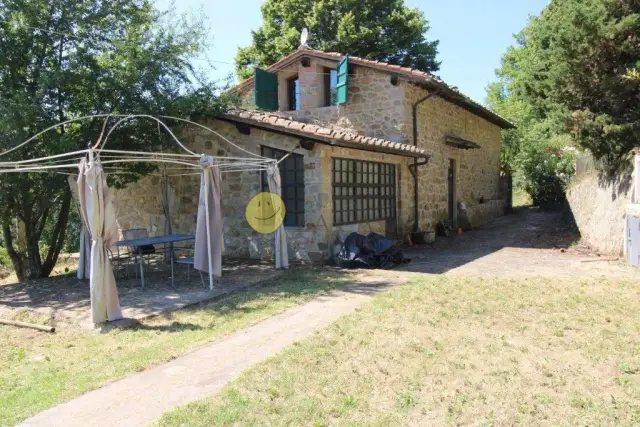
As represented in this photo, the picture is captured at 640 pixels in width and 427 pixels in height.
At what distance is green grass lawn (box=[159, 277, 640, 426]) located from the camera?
3.10 meters

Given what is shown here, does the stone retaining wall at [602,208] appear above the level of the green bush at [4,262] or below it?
above

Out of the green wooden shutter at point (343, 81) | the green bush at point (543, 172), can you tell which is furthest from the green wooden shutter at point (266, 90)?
the green bush at point (543, 172)

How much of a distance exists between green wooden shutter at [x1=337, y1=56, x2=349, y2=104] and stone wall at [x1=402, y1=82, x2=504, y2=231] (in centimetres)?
145

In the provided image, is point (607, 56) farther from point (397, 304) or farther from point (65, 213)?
point (65, 213)

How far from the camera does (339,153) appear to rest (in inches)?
385

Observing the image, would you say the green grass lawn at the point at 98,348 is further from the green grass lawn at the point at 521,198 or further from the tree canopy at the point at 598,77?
the green grass lawn at the point at 521,198

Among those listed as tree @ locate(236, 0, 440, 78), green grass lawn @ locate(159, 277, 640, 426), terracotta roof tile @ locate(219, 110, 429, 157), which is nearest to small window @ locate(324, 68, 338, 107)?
terracotta roof tile @ locate(219, 110, 429, 157)

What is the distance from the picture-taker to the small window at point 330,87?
12773 mm

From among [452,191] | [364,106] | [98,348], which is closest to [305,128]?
[364,106]

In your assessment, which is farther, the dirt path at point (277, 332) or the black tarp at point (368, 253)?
the black tarp at point (368, 253)

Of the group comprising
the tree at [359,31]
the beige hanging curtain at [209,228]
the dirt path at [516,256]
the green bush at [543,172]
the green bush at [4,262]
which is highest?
the tree at [359,31]

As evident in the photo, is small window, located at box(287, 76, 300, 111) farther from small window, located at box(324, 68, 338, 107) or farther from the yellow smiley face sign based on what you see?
the yellow smiley face sign

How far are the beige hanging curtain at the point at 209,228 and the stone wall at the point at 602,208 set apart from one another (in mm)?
6917

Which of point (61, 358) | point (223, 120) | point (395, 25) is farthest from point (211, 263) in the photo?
point (395, 25)
